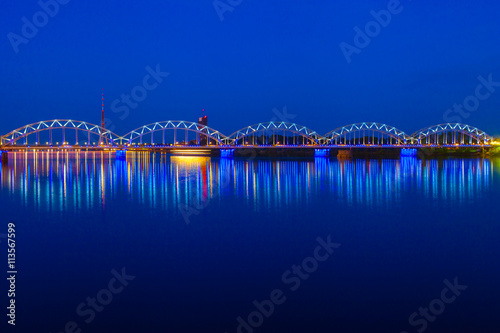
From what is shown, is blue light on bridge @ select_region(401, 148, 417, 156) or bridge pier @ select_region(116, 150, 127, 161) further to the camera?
blue light on bridge @ select_region(401, 148, 417, 156)

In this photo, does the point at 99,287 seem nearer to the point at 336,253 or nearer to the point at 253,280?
the point at 253,280

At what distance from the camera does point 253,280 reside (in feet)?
24.2

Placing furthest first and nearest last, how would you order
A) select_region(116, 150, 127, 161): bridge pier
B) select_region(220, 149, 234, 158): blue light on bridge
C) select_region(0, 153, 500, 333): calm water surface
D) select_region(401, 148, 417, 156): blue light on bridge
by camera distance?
select_region(401, 148, 417, 156): blue light on bridge, select_region(220, 149, 234, 158): blue light on bridge, select_region(116, 150, 127, 161): bridge pier, select_region(0, 153, 500, 333): calm water surface

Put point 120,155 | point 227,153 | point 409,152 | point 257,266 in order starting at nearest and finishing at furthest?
point 257,266 < point 120,155 < point 227,153 < point 409,152

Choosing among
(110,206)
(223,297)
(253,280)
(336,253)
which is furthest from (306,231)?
(110,206)

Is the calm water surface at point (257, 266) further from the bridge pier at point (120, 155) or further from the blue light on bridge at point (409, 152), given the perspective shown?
the blue light on bridge at point (409, 152)

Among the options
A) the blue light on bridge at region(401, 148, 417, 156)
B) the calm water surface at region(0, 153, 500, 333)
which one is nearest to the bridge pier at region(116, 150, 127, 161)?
the blue light on bridge at region(401, 148, 417, 156)

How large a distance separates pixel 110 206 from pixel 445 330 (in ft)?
41.7

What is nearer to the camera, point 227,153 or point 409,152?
point 227,153

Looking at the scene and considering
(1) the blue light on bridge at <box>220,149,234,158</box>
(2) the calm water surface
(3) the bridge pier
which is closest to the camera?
(2) the calm water surface

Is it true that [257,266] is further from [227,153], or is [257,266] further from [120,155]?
[227,153]

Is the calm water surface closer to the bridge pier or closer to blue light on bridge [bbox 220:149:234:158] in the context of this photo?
the bridge pier

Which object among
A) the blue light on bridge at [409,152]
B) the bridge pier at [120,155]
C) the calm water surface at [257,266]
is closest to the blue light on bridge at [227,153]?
the bridge pier at [120,155]

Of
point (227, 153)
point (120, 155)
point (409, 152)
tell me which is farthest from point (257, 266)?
point (409, 152)
